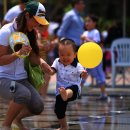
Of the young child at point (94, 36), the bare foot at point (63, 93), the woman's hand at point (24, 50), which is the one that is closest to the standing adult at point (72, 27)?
the young child at point (94, 36)

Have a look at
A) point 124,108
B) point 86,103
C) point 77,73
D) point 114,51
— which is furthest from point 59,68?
point 114,51

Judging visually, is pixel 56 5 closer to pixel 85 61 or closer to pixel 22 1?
pixel 22 1

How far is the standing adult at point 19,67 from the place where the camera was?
777cm

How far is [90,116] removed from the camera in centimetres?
1041

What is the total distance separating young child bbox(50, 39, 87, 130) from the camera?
27.8ft

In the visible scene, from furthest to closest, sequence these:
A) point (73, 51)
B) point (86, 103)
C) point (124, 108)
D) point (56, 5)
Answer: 1. point (56, 5)
2. point (86, 103)
3. point (124, 108)
4. point (73, 51)

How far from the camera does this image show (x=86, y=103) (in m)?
12.5

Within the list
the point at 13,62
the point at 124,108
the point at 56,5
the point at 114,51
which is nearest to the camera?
the point at 13,62

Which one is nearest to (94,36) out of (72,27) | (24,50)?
(72,27)

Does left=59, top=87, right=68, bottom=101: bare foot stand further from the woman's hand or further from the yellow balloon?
the woman's hand

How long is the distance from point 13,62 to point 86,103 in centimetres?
482

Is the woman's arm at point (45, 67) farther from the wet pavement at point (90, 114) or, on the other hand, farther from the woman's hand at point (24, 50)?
the wet pavement at point (90, 114)

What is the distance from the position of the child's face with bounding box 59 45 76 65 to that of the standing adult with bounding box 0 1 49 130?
0.47m

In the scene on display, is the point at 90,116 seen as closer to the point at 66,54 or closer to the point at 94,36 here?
the point at 66,54
